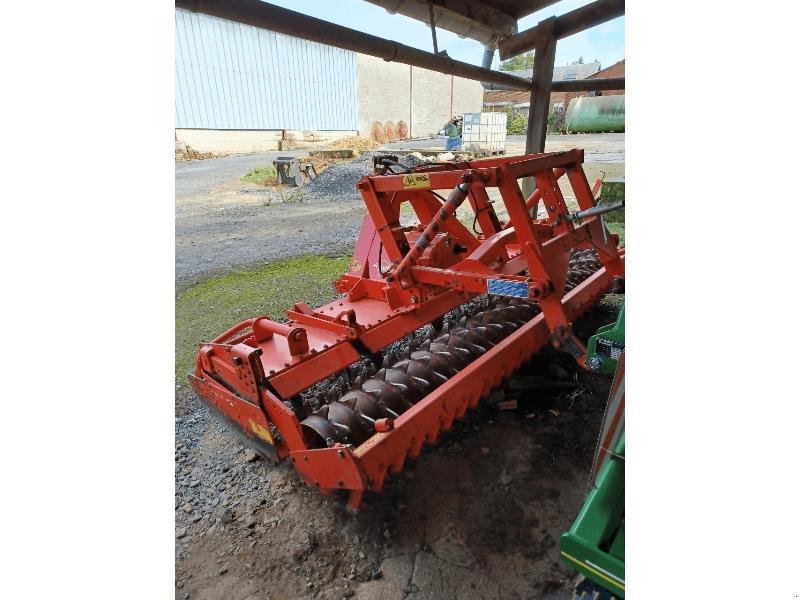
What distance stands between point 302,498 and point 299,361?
0.79 meters

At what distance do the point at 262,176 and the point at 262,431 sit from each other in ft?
47.9

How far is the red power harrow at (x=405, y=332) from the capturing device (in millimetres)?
2346

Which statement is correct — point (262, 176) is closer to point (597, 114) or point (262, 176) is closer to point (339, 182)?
point (339, 182)

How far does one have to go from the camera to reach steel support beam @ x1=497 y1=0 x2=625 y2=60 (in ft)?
14.6

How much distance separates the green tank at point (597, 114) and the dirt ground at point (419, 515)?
565 cm

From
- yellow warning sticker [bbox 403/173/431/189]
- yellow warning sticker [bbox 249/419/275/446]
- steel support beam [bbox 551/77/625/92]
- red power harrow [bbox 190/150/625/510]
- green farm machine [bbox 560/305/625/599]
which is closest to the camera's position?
green farm machine [bbox 560/305/625/599]

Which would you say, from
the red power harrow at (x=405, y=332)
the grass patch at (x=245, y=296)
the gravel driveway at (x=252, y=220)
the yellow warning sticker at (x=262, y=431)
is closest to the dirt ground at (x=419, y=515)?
the red power harrow at (x=405, y=332)

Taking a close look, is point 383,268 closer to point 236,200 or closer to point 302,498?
point 302,498

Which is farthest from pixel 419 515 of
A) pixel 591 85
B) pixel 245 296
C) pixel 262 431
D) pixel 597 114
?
pixel 597 114

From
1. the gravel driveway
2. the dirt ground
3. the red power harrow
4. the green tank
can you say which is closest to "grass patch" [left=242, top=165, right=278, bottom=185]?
the gravel driveway

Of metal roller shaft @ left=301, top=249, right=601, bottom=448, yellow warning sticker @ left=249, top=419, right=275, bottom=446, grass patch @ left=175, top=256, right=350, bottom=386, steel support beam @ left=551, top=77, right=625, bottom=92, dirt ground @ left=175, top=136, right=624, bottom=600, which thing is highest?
steel support beam @ left=551, top=77, right=625, bottom=92

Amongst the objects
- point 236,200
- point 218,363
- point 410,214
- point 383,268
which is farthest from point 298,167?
point 218,363

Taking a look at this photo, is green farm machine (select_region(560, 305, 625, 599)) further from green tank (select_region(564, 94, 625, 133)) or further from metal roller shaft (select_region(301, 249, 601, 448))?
green tank (select_region(564, 94, 625, 133))

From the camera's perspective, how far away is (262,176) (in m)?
15.7
